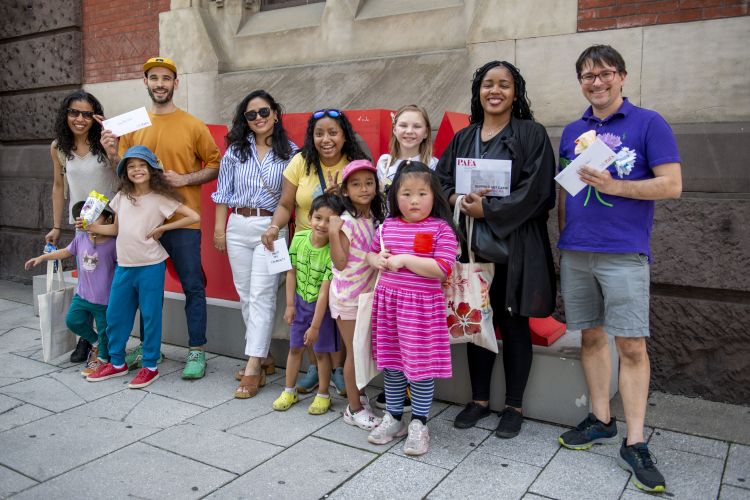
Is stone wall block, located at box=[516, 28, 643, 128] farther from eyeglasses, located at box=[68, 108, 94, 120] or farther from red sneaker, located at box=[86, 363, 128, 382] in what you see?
red sneaker, located at box=[86, 363, 128, 382]

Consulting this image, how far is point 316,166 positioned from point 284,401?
4.62ft

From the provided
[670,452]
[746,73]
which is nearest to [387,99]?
[746,73]

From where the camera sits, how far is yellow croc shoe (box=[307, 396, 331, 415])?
394cm

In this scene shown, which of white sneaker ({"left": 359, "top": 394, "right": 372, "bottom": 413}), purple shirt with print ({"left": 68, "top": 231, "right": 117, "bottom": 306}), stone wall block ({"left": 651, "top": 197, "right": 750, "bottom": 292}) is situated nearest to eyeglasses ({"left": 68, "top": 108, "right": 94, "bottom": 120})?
purple shirt with print ({"left": 68, "top": 231, "right": 117, "bottom": 306})

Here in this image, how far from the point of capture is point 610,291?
320 cm

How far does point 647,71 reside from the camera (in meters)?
4.40

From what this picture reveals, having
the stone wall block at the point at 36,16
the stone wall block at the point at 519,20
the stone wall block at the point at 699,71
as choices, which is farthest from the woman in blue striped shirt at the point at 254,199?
the stone wall block at the point at 36,16

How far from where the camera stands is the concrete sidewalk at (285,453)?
3.06 metres

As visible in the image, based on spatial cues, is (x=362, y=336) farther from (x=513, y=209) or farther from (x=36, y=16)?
(x=36, y=16)

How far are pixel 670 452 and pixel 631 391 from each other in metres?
0.53

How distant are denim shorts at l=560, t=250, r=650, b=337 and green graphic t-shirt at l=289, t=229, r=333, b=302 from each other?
134 centimetres

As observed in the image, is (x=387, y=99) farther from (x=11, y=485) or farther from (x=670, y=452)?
(x=11, y=485)

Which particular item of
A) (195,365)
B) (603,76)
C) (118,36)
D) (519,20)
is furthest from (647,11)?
(118,36)

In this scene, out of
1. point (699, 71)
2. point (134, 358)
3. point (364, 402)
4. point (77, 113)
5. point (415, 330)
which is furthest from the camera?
point (134, 358)
